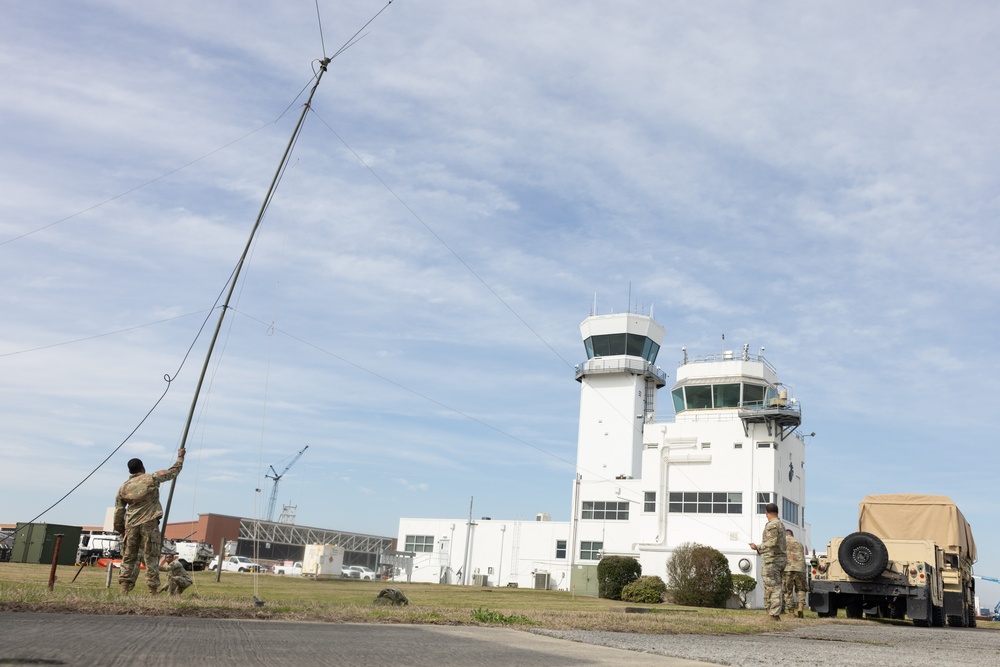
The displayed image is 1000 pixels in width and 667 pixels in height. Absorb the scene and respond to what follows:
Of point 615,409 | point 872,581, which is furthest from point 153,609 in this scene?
point 615,409

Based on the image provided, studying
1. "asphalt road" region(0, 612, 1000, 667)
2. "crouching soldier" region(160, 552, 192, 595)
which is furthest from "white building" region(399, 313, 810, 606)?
"asphalt road" region(0, 612, 1000, 667)

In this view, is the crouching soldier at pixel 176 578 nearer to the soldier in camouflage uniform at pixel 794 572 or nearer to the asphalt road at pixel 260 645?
the asphalt road at pixel 260 645

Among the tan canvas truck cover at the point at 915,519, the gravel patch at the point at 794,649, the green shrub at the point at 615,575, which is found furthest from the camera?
the green shrub at the point at 615,575

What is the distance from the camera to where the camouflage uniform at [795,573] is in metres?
15.9

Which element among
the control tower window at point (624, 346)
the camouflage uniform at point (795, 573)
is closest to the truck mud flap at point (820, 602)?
the camouflage uniform at point (795, 573)

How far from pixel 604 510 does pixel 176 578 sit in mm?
44774

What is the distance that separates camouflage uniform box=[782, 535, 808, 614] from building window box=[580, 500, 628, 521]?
37.3 metres

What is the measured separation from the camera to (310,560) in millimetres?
17281

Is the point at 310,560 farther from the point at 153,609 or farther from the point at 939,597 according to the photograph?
the point at 939,597

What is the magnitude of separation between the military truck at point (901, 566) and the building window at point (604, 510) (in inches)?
1191

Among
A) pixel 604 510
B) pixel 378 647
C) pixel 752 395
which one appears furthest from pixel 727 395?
pixel 378 647

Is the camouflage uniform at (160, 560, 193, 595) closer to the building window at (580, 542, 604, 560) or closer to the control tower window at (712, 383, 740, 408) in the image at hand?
the control tower window at (712, 383, 740, 408)

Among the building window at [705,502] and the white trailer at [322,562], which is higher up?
the building window at [705,502]

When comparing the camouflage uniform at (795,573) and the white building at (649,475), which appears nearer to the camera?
the camouflage uniform at (795,573)
